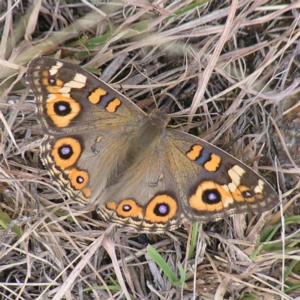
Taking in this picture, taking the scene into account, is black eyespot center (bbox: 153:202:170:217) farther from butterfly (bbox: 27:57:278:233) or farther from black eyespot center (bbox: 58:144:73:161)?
black eyespot center (bbox: 58:144:73:161)

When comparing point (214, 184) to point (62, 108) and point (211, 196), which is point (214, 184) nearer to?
point (211, 196)

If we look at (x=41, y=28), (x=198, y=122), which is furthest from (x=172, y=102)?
(x=41, y=28)

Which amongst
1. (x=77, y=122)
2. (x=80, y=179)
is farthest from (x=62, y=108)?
(x=80, y=179)

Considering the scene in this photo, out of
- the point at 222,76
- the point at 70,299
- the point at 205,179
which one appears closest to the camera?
the point at 205,179

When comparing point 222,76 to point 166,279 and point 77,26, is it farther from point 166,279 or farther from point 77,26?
point 166,279

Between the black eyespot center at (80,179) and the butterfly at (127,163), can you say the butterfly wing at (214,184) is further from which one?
the black eyespot center at (80,179)

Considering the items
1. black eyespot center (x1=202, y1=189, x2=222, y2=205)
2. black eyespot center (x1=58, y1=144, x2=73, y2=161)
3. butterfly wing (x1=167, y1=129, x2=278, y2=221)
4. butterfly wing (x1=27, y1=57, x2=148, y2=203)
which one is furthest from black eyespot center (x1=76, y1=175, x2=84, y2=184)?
black eyespot center (x1=202, y1=189, x2=222, y2=205)
